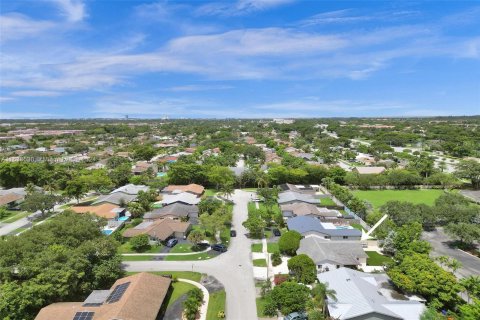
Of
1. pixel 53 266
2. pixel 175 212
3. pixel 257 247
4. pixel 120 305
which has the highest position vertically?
pixel 53 266

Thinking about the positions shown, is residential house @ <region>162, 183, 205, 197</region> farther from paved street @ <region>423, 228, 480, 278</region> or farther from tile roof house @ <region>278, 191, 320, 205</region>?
paved street @ <region>423, 228, 480, 278</region>

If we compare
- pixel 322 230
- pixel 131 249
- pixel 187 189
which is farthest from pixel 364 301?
pixel 187 189

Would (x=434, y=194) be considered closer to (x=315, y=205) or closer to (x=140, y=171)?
(x=315, y=205)

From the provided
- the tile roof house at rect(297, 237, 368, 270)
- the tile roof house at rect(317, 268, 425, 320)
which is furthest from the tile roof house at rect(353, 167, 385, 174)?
the tile roof house at rect(317, 268, 425, 320)

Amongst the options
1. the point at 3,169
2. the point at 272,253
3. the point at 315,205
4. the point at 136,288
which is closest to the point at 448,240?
the point at 315,205

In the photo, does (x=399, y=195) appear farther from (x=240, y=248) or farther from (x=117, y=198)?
(x=117, y=198)

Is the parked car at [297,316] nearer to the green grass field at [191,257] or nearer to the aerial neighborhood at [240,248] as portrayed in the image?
the aerial neighborhood at [240,248]
